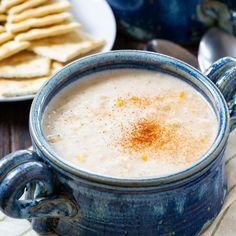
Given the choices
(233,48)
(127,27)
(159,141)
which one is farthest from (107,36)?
→ (159,141)

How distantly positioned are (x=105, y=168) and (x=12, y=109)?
0.53 meters

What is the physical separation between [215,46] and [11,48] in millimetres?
495

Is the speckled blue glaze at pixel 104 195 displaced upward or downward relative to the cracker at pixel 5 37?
upward

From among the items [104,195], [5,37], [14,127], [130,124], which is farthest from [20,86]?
[104,195]

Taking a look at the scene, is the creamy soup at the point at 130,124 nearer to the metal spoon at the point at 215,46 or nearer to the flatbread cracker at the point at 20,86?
the flatbread cracker at the point at 20,86

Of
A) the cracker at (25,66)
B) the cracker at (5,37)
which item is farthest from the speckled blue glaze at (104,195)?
the cracker at (5,37)

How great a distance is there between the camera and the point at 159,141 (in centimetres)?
95

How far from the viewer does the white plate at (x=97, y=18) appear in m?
1.52

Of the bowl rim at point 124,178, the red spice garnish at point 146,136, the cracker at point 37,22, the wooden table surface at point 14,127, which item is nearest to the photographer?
the bowl rim at point 124,178

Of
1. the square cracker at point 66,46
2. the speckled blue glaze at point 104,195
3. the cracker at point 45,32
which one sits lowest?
the square cracker at point 66,46

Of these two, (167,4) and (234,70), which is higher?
(234,70)

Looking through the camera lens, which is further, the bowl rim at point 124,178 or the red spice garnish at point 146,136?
the red spice garnish at point 146,136

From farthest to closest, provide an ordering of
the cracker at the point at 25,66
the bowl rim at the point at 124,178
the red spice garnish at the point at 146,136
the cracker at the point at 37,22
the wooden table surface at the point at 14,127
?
the cracker at the point at 37,22, the cracker at the point at 25,66, the wooden table surface at the point at 14,127, the red spice garnish at the point at 146,136, the bowl rim at the point at 124,178

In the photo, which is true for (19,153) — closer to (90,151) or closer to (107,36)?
(90,151)
